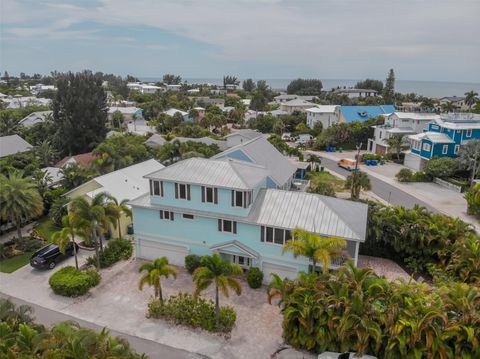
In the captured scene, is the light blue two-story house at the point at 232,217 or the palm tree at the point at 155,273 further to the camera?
the light blue two-story house at the point at 232,217

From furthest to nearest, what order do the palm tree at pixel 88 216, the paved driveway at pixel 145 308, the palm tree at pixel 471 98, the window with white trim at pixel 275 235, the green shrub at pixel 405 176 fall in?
the palm tree at pixel 471 98, the green shrub at pixel 405 176, the palm tree at pixel 88 216, the window with white trim at pixel 275 235, the paved driveway at pixel 145 308

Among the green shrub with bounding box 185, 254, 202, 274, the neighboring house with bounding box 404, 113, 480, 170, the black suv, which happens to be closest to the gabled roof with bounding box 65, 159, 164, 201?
the black suv

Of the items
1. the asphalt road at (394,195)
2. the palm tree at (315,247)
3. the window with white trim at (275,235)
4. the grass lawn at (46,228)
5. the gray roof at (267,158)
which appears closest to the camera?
the palm tree at (315,247)

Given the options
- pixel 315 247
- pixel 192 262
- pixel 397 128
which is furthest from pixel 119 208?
pixel 397 128

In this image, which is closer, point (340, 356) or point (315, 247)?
point (340, 356)

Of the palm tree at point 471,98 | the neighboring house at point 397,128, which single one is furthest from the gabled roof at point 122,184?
the palm tree at point 471,98

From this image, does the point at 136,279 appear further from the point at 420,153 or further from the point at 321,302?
the point at 420,153

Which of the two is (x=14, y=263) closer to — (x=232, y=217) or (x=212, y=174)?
(x=212, y=174)

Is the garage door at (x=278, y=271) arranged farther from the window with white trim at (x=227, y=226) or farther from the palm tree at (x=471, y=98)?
the palm tree at (x=471, y=98)
